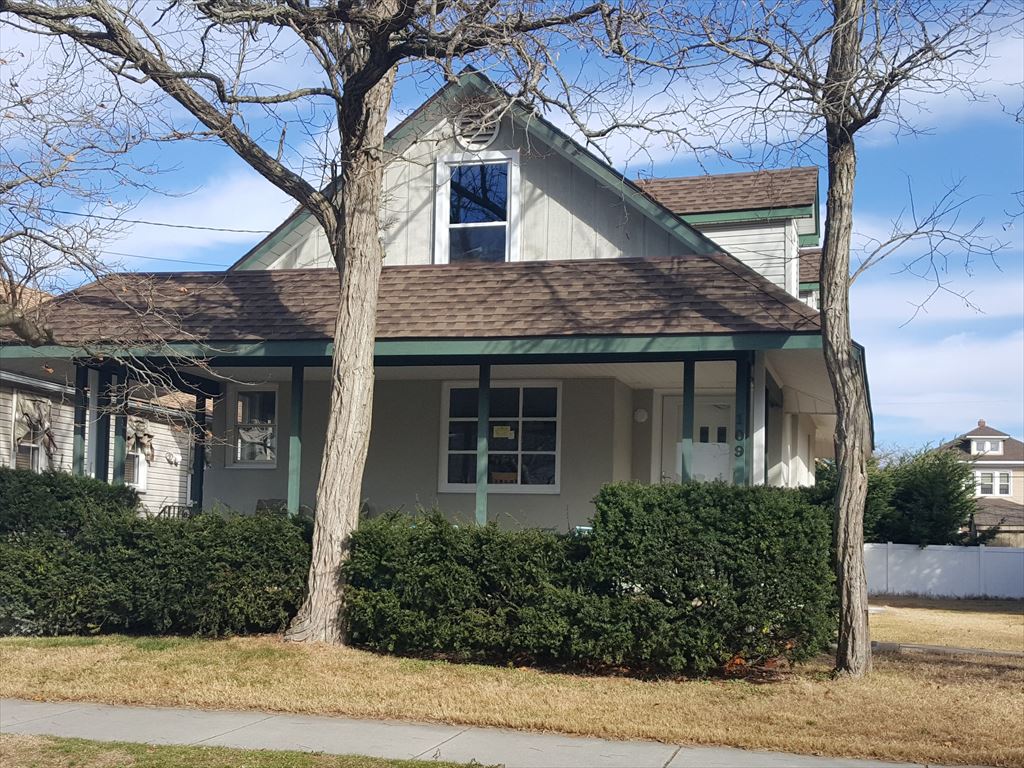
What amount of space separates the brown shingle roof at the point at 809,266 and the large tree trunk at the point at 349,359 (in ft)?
37.7

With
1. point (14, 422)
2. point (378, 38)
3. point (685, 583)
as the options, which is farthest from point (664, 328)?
point (14, 422)

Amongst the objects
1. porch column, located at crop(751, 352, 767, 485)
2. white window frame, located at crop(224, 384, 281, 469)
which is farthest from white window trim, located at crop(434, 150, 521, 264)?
porch column, located at crop(751, 352, 767, 485)

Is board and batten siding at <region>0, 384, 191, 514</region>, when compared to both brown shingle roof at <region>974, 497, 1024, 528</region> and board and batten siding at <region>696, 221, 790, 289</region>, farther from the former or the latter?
brown shingle roof at <region>974, 497, 1024, 528</region>

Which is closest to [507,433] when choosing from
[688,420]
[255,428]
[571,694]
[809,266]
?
[255,428]

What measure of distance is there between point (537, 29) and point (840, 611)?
6.16 metres

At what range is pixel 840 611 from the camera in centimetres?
998

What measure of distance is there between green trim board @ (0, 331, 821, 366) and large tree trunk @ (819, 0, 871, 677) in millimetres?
1462

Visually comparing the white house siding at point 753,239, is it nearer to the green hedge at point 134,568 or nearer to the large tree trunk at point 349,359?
the large tree trunk at point 349,359

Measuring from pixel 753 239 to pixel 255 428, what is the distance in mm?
8586

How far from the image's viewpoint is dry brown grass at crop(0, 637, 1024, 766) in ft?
25.8

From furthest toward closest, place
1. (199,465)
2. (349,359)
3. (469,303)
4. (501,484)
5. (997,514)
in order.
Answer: (997,514), (199,465), (501,484), (469,303), (349,359)

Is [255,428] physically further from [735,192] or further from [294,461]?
[735,192]

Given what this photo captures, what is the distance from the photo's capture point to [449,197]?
16.1 meters

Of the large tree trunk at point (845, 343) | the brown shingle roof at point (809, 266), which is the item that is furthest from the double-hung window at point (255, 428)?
the brown shingle roof at point (809, 266)
